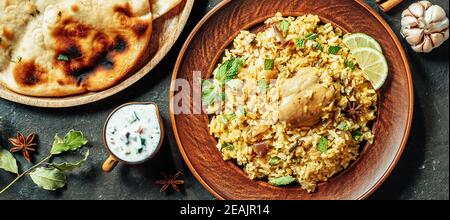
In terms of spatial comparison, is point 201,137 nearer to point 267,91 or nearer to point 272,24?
point 267,91

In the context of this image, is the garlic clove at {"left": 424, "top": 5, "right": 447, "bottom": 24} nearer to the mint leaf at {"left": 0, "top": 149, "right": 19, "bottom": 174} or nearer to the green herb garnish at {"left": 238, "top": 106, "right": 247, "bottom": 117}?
the green herb garnish at {"left": 238, "top": 106, "right": 247, "bottom": 117}

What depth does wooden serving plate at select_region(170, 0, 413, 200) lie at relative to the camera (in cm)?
413

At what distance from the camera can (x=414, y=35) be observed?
4.22 metres

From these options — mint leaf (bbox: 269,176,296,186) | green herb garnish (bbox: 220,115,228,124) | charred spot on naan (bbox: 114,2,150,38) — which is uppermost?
charred spot on naan (bbox: 114,2,150,38)

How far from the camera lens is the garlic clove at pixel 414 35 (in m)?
4.20

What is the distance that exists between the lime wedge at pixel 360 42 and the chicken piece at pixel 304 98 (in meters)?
0.47

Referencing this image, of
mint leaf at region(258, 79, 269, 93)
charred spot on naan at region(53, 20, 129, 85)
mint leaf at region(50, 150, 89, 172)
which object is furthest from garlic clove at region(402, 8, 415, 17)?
mint leaf at region(50, 150, 89, 172)

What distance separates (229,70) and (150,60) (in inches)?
29.0

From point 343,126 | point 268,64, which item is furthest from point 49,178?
point 343,126

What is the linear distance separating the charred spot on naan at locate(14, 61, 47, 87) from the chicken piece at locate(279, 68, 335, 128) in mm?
2079

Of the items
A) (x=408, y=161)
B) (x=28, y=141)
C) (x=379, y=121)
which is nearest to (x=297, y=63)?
(x=379, y=121)

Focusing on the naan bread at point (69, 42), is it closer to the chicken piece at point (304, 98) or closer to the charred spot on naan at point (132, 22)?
the charred spot on naan at point (132, 22)

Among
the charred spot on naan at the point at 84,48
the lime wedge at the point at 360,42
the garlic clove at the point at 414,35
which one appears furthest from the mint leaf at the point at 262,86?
the garlic clove at the point at 414,35

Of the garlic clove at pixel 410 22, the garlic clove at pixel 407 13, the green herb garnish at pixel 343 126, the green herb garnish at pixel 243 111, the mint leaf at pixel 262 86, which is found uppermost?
the garlic clove at pixel 407 13
